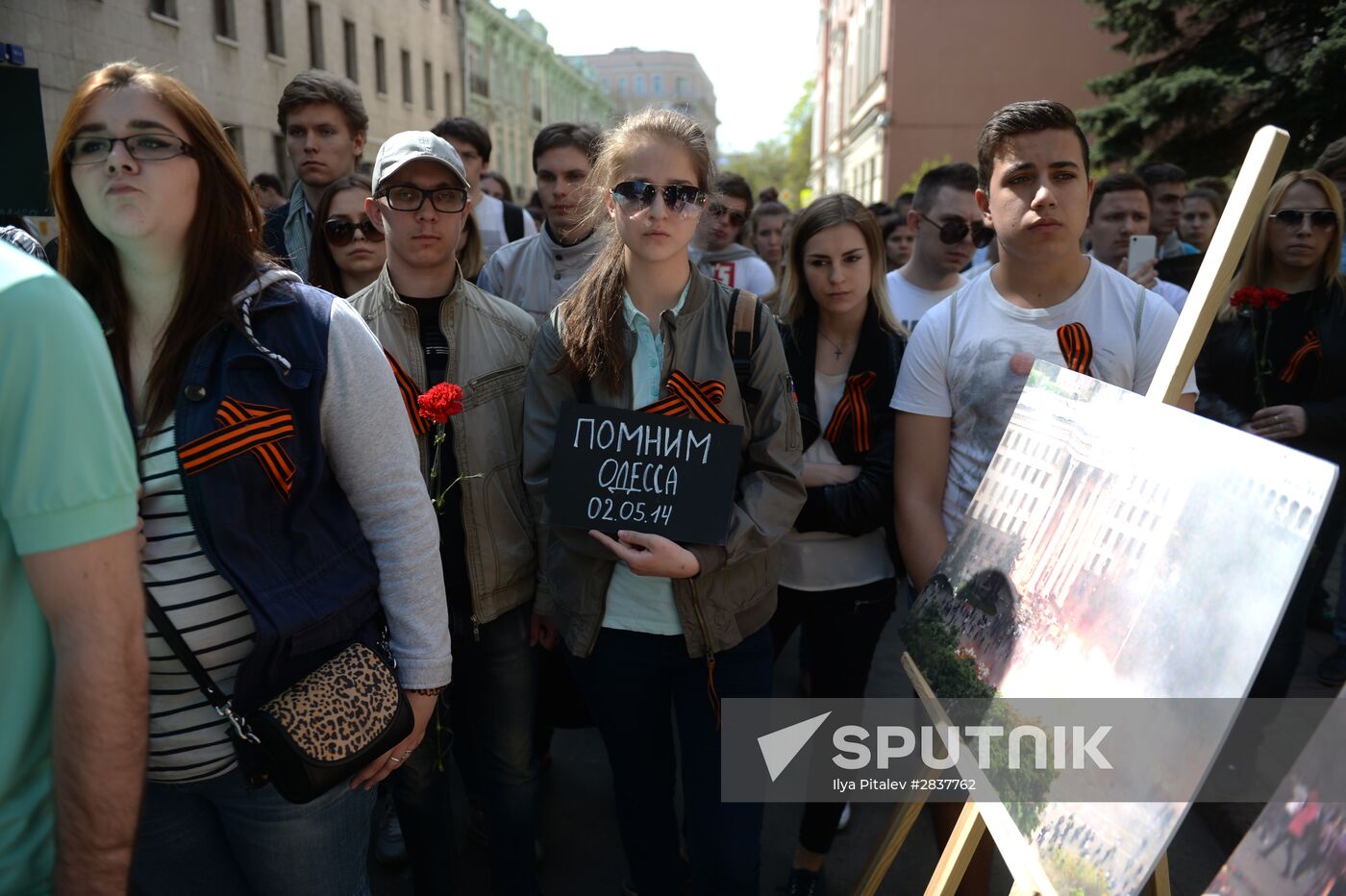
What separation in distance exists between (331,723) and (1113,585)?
139 cm

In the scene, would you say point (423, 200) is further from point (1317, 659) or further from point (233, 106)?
point (233, 106)

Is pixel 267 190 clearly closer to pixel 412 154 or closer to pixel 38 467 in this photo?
pixel 412 154

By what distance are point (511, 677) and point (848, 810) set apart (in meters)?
1.62

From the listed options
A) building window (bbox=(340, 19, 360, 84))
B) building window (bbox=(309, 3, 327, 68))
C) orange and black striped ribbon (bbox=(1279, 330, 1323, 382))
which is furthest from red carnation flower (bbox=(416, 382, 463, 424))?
building window (bbox=(340, 19, 360, 84))

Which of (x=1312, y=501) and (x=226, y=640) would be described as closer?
(x=1312, y=501)

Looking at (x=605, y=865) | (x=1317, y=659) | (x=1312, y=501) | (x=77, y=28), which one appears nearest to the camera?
(x=1312, y=501)

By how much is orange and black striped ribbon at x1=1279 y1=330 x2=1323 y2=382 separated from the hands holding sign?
Answer: 2.84m

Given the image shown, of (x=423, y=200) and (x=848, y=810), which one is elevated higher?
(x=423, y=200)

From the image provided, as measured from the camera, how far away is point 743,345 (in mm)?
2314

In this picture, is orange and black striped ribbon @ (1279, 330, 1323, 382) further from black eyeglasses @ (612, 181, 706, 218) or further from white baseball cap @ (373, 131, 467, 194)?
white baseball cap @ (373, 131, 467, 194)

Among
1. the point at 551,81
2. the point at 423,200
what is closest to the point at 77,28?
the point at 423,200

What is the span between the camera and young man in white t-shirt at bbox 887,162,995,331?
4.04 m

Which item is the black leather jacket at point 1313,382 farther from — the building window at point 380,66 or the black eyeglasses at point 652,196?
the building window at point 380,66

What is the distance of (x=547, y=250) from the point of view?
148 inches
